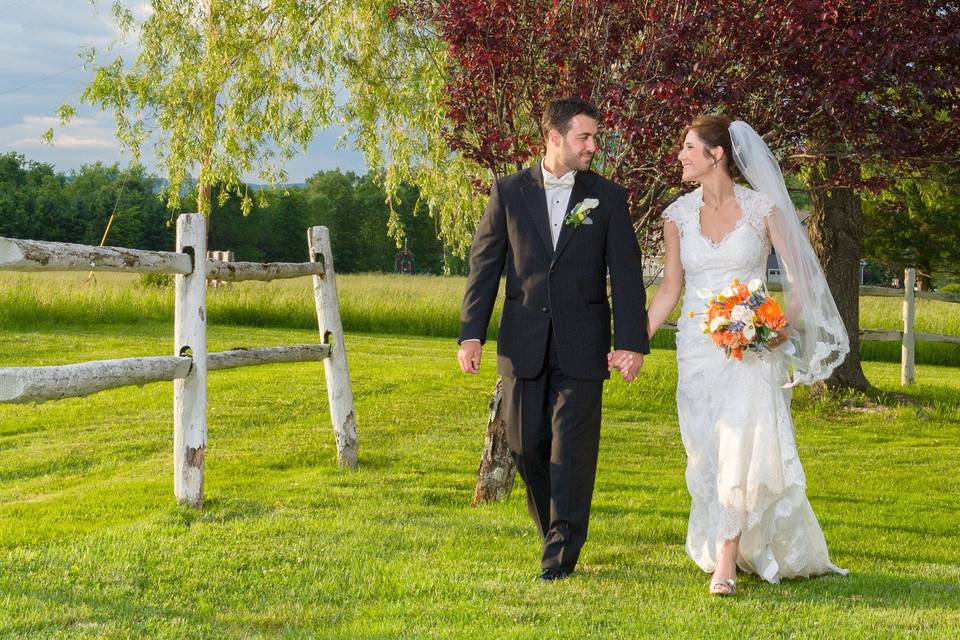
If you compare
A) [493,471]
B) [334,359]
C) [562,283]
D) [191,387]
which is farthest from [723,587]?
[334,359]

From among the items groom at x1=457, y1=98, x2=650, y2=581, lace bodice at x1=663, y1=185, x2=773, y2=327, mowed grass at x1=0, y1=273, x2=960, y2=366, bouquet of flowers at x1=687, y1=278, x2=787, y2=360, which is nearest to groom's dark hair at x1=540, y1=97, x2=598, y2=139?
groom at x1=457, y1=98, x2=650, y2=581

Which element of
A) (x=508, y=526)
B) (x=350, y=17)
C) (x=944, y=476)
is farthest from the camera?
(x=350, y=17)

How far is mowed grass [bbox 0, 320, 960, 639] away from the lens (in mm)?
4637

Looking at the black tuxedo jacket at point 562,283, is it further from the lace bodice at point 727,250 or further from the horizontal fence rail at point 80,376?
the horizontal fence rail at point 80,376

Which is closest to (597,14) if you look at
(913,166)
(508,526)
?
(508,526)

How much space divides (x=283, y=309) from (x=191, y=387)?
16.1 metres

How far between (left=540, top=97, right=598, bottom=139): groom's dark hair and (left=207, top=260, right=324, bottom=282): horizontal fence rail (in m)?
2.93

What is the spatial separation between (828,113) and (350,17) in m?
7.69

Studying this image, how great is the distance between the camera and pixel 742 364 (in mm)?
5316

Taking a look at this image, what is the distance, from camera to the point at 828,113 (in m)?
7.52

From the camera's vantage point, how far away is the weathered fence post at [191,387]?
6.88m

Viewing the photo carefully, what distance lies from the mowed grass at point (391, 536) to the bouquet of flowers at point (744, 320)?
1195 mm

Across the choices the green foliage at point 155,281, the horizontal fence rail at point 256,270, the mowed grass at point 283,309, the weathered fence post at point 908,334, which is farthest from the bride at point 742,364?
the green foliage at point 155,281

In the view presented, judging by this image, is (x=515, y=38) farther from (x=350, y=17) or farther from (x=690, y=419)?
(x=350, y=17)
